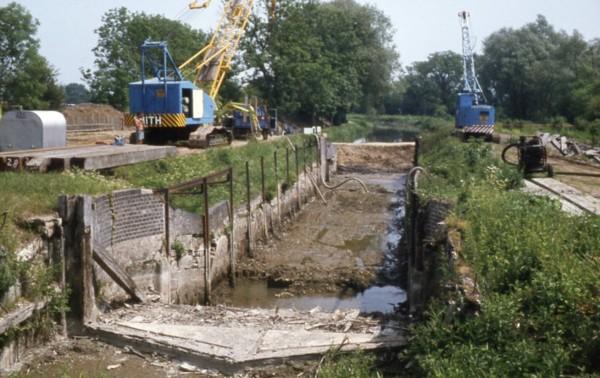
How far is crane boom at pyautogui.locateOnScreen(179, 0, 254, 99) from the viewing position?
32.8 m

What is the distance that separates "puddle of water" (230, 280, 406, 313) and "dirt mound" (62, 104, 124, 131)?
25.0m

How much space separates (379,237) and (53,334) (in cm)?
1549

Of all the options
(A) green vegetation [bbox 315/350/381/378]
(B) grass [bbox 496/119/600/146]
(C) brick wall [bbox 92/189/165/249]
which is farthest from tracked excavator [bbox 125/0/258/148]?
(B) grass [bbox 496/119/600/146]

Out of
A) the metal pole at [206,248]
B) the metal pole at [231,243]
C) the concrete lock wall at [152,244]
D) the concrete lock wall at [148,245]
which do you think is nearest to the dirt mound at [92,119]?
the metal pole at [231,243]

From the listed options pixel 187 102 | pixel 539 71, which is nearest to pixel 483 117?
pixel 187 102

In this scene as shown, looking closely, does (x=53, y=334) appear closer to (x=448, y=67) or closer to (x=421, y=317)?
(x=421, y=317)

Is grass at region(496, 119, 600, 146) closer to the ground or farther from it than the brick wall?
farther from it

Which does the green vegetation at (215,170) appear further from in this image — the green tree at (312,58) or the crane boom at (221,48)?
the green tree at (312,58)

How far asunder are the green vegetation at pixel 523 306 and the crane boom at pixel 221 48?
Result: 2387 centimetres

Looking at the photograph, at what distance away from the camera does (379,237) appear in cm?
2425

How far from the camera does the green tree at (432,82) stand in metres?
116

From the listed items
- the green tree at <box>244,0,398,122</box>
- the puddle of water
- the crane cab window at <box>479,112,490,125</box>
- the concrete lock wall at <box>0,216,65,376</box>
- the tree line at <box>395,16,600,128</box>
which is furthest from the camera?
the tree line at <box>395,16,600,128</box>

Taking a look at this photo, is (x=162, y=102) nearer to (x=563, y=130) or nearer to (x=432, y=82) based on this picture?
(x=563, y=130)

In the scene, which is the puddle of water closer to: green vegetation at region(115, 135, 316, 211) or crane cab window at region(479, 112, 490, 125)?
green vegetation at region(115, 135, 316, 211)
